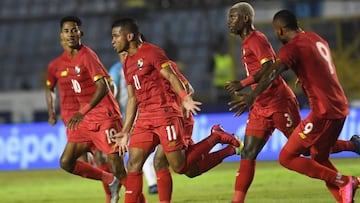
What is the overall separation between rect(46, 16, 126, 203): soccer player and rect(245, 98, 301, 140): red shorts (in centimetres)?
167

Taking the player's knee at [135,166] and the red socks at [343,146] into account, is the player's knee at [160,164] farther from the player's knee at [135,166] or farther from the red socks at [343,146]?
the red socks at [343,146]

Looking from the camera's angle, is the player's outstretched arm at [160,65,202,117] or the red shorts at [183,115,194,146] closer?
the player's outstretched arm at [160,65,202,117]

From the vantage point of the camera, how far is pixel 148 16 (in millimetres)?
32344

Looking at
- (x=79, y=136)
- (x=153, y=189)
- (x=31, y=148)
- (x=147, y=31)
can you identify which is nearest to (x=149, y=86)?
(x=79, y=136)

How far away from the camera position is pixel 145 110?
10.2 m

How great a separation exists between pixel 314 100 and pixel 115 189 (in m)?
3.10

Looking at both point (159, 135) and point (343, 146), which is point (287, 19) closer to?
point (159, 135)

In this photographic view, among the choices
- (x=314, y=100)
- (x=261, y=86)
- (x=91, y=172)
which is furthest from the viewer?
(x=91, y=172)

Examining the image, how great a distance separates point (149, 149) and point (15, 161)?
37.8ft

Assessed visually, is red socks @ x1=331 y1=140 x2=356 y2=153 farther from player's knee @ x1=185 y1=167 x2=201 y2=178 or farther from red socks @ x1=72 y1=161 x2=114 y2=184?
red socks @ x1=72 y1=161 x2=114 y2=184

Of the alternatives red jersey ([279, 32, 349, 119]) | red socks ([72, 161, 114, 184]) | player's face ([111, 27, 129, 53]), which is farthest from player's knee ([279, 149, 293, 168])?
red socks ([72, 161, 114, 184])

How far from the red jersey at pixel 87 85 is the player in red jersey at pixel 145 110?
121 cm

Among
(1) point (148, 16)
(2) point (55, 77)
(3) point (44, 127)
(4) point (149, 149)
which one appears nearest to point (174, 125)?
(4) point (149, 149)

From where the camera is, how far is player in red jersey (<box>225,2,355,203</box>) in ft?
34.8
